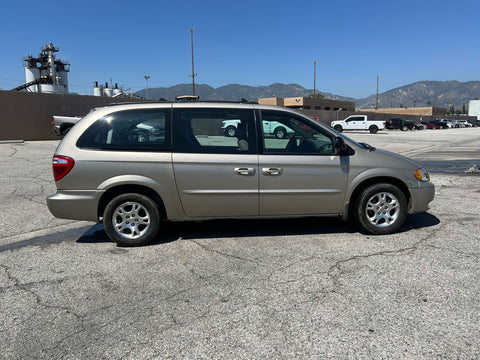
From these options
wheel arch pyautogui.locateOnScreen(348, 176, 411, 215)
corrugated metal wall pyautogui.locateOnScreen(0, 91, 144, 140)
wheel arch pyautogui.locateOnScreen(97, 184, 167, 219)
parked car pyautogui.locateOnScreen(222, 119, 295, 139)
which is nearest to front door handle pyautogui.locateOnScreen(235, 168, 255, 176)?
parked car pyautogui.locateOnScreen(222, 119, 295, 139)

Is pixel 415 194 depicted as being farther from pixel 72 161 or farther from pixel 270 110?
pixel 72 161

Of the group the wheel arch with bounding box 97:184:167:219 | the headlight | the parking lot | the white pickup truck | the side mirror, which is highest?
the white pickup truck

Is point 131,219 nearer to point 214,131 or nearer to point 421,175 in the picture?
point 214,131

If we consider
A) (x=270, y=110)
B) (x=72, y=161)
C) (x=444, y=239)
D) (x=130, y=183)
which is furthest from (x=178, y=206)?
(x=444, y=239)

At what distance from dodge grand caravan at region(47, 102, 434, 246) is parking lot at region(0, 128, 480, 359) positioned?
0.43 meters

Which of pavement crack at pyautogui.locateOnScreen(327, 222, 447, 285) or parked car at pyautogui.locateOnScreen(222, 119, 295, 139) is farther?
parked car at pyautogui.locateOnScreen(222, 119, 295, 139)

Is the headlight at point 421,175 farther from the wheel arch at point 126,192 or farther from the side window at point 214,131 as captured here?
the wheel arch at point 126,192

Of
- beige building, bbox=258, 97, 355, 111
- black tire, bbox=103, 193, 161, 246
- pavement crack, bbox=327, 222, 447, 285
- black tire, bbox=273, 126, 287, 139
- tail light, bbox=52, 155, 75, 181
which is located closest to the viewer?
pavement crack, bbox=327, 222, 447, 285

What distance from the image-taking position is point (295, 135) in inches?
191

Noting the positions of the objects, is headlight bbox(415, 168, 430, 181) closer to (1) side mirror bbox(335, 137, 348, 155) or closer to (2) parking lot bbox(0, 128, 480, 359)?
(2) parking lot bbox(0, 128, 480, 359)

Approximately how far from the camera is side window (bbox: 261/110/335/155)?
15.6 feet

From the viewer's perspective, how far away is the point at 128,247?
4684 millimetres

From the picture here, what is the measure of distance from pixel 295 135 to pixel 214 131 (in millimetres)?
1064

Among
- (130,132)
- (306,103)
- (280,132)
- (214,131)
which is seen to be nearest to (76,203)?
(130,132)
